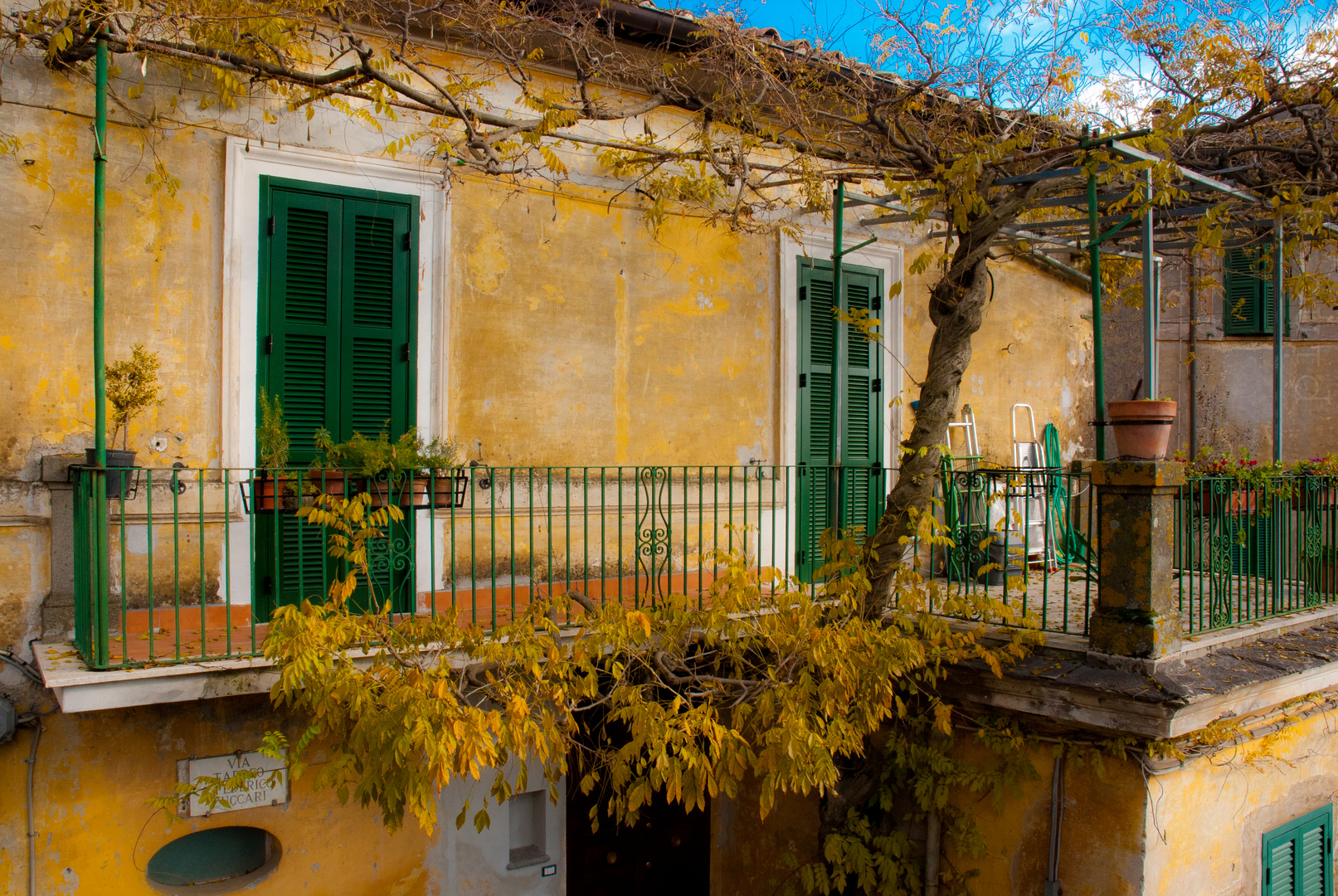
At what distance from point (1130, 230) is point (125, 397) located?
7.51 m

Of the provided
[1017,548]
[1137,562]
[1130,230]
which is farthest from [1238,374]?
[1137,562]

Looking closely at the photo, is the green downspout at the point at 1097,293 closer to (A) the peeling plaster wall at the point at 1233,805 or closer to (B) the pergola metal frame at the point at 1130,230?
(B) the pergola metal frame at the point at 1130,230

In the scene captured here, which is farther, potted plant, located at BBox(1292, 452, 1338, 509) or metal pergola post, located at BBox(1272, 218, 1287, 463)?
metal pergola post, located at BBox(1272, 218, 1287, 463)

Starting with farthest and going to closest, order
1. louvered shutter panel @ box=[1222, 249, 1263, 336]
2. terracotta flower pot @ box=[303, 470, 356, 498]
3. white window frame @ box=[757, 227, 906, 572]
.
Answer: louvered shutter panel @ box=[1222, 249, 1263, 336]
white window frame @ box=[757, 227, 906, 572]
terracotta flower pot @ box=[303, 470, 356, 498]

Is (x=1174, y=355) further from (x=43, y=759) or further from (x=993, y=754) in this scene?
(x=43, y=759)

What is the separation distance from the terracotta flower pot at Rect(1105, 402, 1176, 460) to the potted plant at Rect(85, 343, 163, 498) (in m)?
4.97

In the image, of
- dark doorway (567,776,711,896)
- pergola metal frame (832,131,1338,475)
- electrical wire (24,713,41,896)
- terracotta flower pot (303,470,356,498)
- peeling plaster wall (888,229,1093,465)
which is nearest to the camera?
electrical wire (24,713,41,896)

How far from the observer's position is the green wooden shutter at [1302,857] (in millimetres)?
5211

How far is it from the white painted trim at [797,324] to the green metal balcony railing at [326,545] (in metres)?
0.52

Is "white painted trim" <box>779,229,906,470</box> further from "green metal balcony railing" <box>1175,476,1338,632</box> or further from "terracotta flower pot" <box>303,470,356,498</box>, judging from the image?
"terracotta flower pot" <box>303,470,356,498</box>

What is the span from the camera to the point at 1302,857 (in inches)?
212

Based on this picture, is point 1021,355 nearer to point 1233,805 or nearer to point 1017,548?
point 1017,548

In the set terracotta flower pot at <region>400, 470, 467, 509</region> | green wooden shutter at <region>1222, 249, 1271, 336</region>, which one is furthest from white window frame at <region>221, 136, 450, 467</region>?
green wooden shutter at <region>1222, 249, 1271, 336</region>

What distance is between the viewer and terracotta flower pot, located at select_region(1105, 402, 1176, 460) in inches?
173
